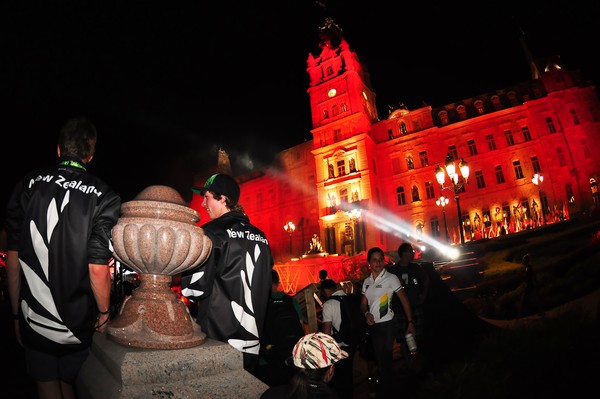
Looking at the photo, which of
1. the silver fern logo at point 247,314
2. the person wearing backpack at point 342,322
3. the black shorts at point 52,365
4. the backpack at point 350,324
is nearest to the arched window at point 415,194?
the person wearing backpack at point 342,322

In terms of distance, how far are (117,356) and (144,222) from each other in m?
0.73

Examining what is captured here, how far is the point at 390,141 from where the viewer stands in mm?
36812

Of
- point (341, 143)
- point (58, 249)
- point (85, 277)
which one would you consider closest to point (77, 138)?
point (58, 249)

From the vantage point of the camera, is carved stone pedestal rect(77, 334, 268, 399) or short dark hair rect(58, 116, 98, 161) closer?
carved stone pedestal rect(77, 334, 268, 399)

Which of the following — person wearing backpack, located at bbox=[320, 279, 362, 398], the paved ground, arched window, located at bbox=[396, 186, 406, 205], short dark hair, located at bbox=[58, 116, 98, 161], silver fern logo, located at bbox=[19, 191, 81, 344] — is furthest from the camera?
arched window, located at bbox=[396, 186, 406, 205]

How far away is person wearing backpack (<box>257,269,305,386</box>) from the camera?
3158mm

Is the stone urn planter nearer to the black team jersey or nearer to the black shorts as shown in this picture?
the black team jersey

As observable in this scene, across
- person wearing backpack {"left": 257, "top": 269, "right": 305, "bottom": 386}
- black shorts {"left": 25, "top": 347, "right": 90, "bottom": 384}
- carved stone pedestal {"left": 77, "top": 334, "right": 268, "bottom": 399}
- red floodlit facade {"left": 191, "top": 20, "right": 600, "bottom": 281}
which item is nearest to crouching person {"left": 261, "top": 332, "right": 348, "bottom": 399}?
carved stone pedestal {"left": 77, "top": 334, "right": 268, "bottom": 399}

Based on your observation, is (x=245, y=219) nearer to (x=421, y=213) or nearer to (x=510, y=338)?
(x=510, y=338)

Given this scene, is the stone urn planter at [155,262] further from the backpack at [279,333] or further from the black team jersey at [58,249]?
the backpack at [279,333]

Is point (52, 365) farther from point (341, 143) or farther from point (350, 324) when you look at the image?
point (341, 143)

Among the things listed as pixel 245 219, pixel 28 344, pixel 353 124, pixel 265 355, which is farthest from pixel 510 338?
pixel 353 124

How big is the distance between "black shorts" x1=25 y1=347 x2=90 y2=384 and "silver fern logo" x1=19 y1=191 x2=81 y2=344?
151mm

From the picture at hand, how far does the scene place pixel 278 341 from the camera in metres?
3.28
